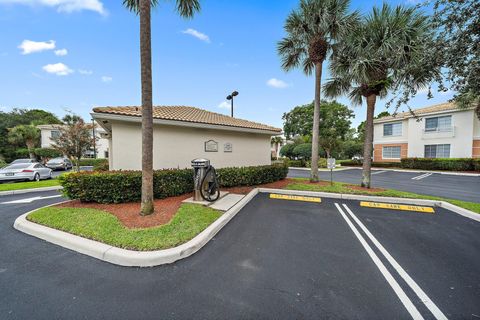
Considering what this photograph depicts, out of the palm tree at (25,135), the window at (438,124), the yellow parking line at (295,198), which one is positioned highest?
the window at (438,124)

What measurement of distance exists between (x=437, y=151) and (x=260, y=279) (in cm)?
2919

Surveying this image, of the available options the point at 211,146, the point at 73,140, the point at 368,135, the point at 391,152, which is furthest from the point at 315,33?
the point at 391,152

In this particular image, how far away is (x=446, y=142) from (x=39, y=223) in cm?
3233

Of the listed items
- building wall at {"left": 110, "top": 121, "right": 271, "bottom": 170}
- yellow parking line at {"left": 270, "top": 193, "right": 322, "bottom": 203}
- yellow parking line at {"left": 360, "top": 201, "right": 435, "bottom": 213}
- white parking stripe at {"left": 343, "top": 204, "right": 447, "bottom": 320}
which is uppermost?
building wall at {"left": 110, "top": 121, "right": 271, "bottom": 170}

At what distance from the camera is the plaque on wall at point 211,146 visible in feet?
30.0

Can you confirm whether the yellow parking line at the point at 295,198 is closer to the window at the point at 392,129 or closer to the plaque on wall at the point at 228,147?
the plaque on wall at the point at 228,147

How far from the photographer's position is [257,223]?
5070mm

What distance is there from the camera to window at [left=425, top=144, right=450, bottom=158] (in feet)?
68.1

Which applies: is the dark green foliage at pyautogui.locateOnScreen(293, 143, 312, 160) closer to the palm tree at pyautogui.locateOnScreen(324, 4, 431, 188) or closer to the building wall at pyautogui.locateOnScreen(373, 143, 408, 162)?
the building wall at pyautogui.locateOnScreen(373, 143, 408, 162)

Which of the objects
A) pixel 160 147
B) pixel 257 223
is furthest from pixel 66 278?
pixel 160 147

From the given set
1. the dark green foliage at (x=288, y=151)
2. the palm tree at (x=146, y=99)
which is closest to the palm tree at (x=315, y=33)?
the palm tree at (x=146, y=99)

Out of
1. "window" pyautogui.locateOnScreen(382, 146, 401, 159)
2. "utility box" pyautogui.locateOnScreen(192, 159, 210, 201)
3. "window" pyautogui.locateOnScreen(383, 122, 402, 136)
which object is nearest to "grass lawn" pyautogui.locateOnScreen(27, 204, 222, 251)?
"utility box" pyautogui.locateOnScreen(192, 159, 210, 201)

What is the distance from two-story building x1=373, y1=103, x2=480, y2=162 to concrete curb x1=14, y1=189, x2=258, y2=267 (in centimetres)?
2296

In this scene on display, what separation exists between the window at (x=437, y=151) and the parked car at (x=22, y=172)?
37.3 m
